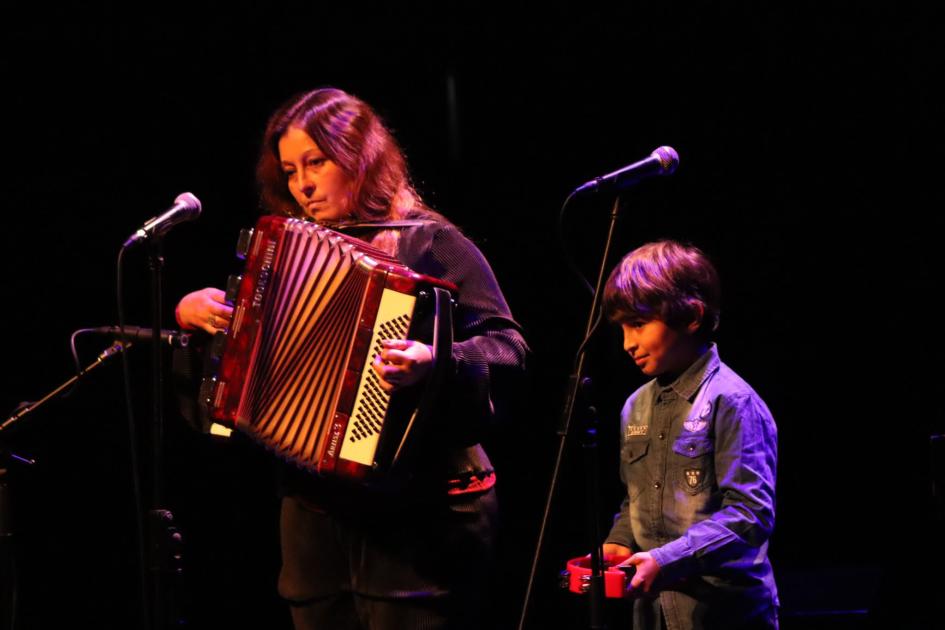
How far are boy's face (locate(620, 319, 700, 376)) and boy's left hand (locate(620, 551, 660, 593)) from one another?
1.93 feet

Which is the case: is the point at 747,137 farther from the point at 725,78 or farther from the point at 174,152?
the point at 174,152

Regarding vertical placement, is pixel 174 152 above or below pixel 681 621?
above

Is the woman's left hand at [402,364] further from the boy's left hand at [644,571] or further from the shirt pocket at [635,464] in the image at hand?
the shirt pocket at [635,464]

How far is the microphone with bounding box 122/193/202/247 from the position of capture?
206cm

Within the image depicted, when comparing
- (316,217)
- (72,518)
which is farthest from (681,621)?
(72,518)

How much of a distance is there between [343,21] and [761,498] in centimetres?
284

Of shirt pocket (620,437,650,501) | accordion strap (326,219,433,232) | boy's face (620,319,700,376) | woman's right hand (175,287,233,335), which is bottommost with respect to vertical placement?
shirt pocket (620,437,650,501)

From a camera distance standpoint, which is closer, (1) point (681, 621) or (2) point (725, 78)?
(1) point (681, 621)

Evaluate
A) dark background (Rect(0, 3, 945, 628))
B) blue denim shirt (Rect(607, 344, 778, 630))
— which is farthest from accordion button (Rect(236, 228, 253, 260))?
dark background (Rect(0, 3, 945, 628))

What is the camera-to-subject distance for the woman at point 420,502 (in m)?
1.95

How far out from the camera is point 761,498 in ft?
7.71

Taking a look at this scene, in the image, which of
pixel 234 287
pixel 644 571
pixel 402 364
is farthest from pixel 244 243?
pixel 644 571

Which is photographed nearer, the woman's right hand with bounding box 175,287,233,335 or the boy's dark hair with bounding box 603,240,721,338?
the woman's right hand with bounding box 175,287,233,335

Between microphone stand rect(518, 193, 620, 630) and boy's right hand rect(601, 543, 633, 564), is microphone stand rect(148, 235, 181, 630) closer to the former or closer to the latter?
microphone stand rect(518, 193, 620, 630)
